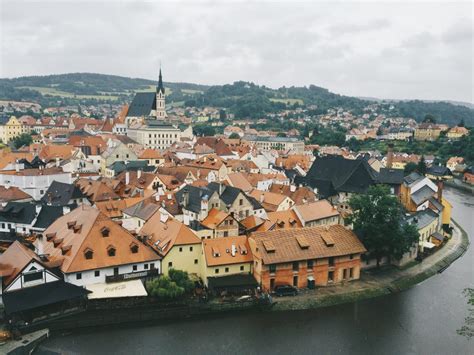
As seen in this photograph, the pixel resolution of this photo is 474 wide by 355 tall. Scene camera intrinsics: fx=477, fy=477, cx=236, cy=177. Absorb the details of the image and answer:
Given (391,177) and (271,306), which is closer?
(271,306)

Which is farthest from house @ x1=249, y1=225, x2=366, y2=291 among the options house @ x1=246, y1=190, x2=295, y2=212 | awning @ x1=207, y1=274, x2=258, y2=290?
house @ x1=246, y1=190, x2=295, y2=212

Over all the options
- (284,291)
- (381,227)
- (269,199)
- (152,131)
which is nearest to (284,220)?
(269,199)

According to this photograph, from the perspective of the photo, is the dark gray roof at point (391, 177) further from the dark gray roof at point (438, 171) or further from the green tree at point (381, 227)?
the dark gray roof at point (438, 171)

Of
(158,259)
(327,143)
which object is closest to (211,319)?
(158,259)

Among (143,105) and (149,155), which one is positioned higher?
(143,105)

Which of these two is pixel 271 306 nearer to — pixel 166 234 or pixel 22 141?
pixel 166 234

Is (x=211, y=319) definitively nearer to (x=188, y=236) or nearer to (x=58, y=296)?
(x=188, y=236)
